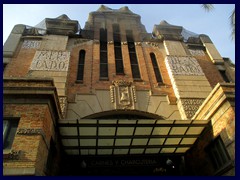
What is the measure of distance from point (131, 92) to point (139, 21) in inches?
316

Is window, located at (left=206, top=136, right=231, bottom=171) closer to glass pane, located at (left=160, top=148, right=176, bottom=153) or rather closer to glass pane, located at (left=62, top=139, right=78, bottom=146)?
glass pane, located at (left=160, top=148, right=176, bottom=153)

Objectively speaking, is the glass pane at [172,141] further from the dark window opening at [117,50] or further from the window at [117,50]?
the window at [117,50]

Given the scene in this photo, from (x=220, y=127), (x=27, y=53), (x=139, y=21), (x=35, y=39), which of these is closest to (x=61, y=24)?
(x=35, y=39)

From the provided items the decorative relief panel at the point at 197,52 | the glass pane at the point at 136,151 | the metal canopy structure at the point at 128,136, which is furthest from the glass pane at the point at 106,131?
the decorative relief panel at the point at 197,52

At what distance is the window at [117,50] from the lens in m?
13.4

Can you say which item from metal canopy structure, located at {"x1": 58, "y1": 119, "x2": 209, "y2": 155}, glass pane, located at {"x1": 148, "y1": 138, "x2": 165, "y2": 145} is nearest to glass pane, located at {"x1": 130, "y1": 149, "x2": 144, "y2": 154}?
metal canopy structure, located at {"x1": 58, "y1": 119, "x2": 209, "y2": 155}

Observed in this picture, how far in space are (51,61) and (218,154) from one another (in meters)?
9.22

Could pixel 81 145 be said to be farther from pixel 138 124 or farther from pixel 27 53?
pixel 27 53

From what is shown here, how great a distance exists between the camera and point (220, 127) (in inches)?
315

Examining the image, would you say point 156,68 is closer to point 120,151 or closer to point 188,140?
point 188,140

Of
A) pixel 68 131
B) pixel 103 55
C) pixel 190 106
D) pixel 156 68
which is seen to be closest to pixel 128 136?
pixel 68 131

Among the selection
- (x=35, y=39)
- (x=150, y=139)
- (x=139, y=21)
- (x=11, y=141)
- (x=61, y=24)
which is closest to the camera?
(x=11, y=141)

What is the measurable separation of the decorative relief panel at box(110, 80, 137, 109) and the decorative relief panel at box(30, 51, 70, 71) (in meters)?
A: 2.84

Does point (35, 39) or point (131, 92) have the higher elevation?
point (35, 39)
